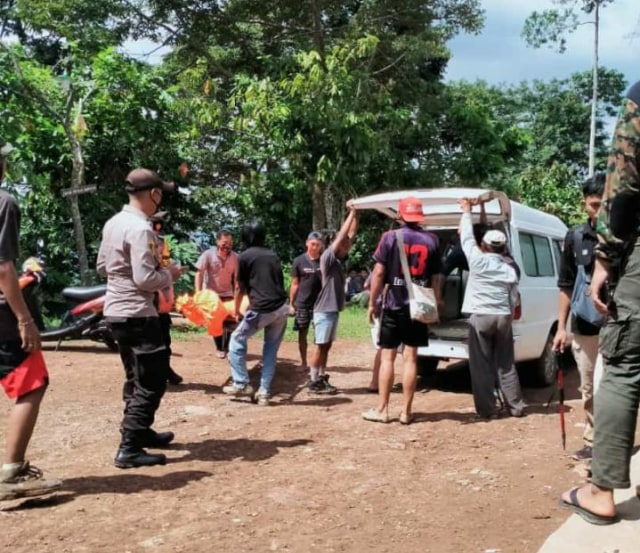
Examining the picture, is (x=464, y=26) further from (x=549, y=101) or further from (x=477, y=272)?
(x=549, y=101)

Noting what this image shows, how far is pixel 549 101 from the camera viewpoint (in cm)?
4281

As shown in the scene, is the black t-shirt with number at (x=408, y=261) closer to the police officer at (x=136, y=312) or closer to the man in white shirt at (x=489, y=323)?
the man in white shirt at (x=489, y=323)

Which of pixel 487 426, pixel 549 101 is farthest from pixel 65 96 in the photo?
pixel 549 101

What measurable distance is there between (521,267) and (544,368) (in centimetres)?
140

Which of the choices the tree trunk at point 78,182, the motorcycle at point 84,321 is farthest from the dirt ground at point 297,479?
the tree trunk at point 78,182

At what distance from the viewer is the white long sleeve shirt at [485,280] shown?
6.36 metres

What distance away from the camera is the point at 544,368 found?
26.3 ft

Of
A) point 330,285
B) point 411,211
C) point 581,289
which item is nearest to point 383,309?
point 411,211

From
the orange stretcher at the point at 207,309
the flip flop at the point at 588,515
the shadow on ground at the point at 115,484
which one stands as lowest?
the shadow on ground at the point at 115,484

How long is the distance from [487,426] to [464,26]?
57.0 feet

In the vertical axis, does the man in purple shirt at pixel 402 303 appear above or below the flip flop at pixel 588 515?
above

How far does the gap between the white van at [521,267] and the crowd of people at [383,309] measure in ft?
1.01

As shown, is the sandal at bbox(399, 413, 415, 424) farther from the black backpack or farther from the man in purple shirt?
the black backpack

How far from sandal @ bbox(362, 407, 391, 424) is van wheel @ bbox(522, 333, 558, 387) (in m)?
2.69
